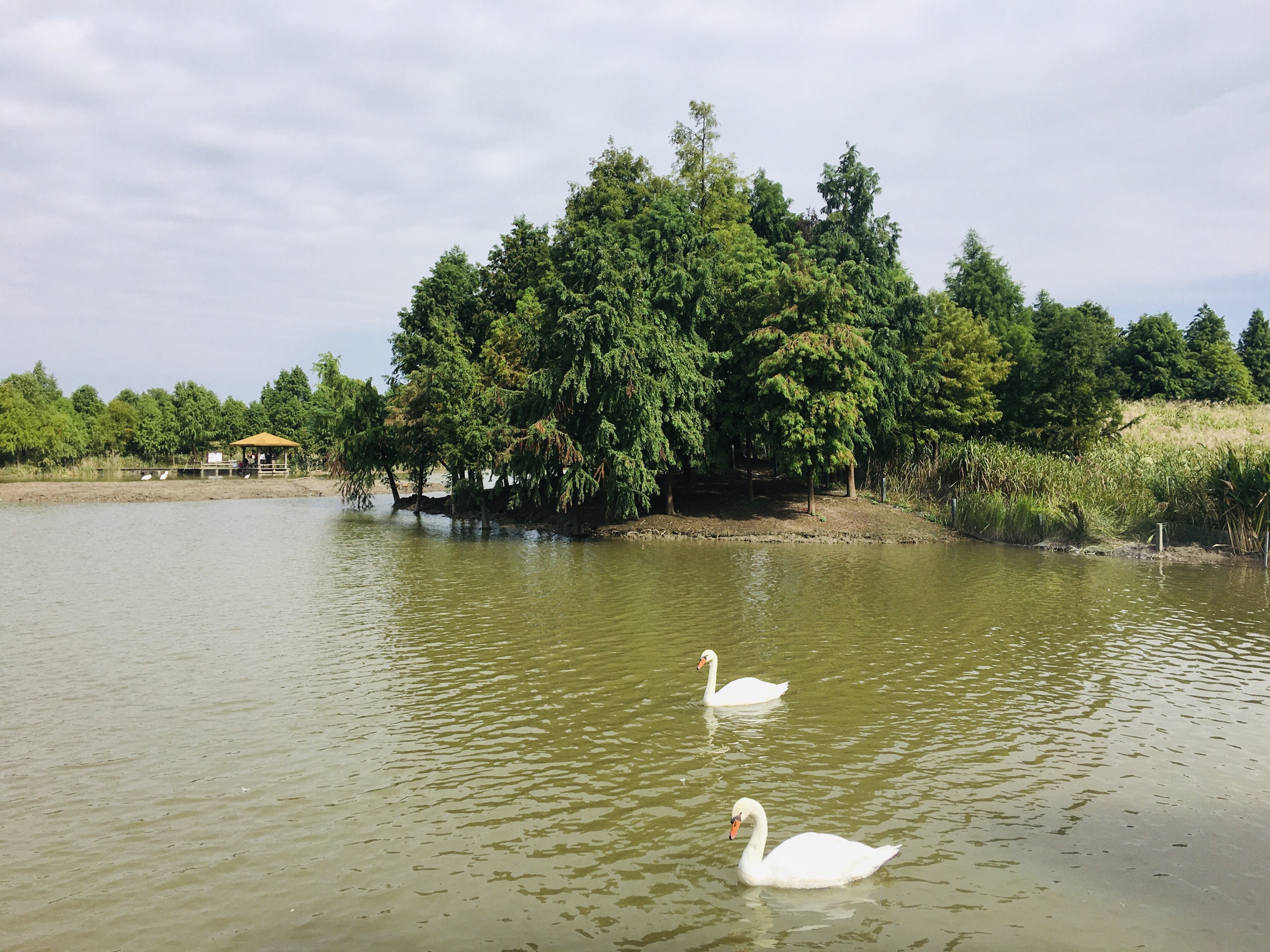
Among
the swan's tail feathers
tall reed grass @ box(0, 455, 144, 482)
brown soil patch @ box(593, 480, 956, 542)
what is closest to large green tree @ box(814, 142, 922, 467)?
brown soil patch @ box(593, 480, 956, 542)

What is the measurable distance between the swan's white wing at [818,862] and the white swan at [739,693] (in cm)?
492

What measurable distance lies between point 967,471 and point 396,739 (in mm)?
33450

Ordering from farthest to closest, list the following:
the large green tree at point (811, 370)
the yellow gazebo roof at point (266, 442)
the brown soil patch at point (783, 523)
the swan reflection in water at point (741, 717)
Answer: the yellow gazebo roof at point (266, 442), the brown soil patch at point (783, 523), the large green tree at point (811, 370), the swan reflection in water at point (741, 717)

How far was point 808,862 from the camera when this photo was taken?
771 cm

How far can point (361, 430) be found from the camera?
47.9m

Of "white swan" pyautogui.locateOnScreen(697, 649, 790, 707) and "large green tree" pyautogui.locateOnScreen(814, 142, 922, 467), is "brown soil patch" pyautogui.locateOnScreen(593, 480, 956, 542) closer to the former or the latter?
"large green tree" pyautogui.locateOnScreen(814, 142, 922, 467)

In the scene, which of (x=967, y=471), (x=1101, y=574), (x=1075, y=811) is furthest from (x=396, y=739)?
→ (x=967, y=471)

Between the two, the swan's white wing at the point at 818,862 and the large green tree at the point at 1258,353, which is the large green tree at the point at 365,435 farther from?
the large green tree at the point at 1258,353

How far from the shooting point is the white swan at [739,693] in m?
12.9

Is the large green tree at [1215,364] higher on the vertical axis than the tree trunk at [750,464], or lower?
higher

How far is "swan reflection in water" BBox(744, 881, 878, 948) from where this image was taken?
23.3 feet

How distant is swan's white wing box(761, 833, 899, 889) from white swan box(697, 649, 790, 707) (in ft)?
16.1

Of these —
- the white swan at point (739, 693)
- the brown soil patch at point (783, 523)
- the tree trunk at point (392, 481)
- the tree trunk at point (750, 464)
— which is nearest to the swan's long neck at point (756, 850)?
the white swan at point (739, 693)

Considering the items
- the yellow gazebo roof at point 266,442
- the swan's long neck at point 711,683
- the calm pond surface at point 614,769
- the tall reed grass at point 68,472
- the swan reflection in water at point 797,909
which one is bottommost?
the swan reflection in water at point 797,909
